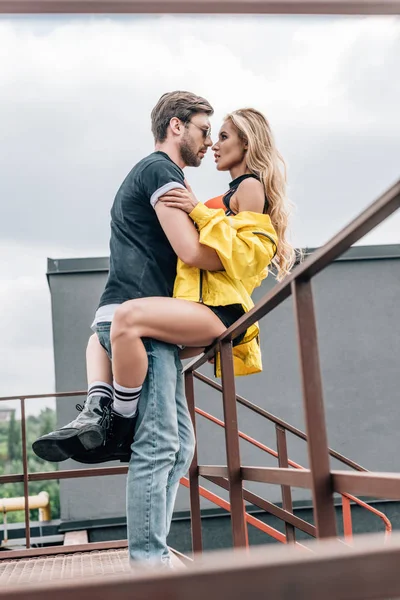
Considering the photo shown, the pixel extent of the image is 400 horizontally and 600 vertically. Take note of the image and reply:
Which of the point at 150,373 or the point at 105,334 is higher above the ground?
the point at 105,334

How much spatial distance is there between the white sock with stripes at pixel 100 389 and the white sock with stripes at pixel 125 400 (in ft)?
0.40

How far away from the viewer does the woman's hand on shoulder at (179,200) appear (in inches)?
91.2

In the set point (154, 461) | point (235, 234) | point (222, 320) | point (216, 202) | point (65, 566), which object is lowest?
point (65, 566)

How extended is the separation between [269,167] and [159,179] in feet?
1.56

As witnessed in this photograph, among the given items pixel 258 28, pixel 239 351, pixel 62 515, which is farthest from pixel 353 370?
pixel 258 28

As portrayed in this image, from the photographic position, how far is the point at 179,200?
Result: 2.32 m

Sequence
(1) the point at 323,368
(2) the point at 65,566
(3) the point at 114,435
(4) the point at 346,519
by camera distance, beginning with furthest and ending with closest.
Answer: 1. (1) the point at 323,368
2. (4) the point at 346,519
3. (2) the point at 65,566
4. (3) the point at 114,435

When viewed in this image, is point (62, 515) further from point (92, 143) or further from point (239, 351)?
point (92, 143)

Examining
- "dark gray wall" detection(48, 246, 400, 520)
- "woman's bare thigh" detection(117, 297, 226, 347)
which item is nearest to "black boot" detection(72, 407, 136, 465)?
"woman's bare thigh" detection(117, 297, 226, 347)

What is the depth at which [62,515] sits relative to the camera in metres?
6.68

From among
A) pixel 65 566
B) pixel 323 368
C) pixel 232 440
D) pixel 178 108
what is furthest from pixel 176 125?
pixel 323 368

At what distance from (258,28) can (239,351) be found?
1983 mm

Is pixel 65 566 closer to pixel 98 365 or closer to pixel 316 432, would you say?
pixel 98 365

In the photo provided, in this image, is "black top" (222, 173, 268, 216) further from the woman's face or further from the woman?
the woman's face
